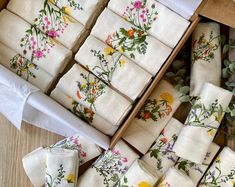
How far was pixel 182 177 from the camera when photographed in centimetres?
115

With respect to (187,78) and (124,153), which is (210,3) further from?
(124,153)

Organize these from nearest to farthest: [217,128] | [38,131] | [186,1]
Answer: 1. [186,1]
2. [217,128]
3. [38,131]

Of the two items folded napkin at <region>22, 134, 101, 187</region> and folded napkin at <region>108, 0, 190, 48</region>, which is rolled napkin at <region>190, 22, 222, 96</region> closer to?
folded napkin at <region>108, 0, 190, 48</region>

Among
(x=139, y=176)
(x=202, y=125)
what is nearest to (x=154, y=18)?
(x=202, y=125)

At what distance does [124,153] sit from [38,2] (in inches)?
19.0

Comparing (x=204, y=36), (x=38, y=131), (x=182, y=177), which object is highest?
(x=204, y=36)

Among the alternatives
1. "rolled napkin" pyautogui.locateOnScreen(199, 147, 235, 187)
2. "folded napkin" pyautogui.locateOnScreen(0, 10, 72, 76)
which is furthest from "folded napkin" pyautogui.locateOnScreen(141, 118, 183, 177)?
"folded napkin" pyautogui.locateOnScreen(0, 10, 72, 76)

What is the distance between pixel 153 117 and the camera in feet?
3.99

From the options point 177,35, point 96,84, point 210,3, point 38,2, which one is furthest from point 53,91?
point 210,3

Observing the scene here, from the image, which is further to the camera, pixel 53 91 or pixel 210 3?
pixel 53 91

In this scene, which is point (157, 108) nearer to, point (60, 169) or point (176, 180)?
point (176, 180)

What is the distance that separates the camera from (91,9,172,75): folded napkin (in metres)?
1.09

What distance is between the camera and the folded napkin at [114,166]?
3.96 ft

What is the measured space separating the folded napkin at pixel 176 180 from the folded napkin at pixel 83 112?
19 centimetres
